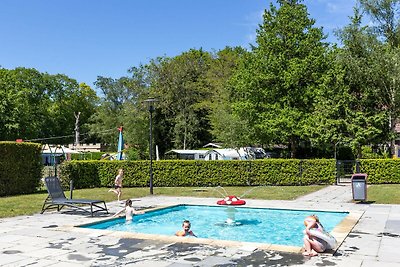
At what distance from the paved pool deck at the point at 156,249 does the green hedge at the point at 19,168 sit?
8546mm

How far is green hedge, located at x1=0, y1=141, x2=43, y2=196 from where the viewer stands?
62.7 ft

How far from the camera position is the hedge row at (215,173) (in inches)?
955

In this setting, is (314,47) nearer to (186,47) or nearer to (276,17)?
(276,17)

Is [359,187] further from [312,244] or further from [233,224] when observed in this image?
[312,244]

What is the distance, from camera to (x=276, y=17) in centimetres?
3272

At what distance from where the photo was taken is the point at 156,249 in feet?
25.7

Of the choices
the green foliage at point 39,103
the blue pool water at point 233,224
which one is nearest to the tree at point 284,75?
the blue pool water at point 233,224

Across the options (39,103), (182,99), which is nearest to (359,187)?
(182,99)

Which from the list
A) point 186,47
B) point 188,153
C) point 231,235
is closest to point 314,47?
point 188,153

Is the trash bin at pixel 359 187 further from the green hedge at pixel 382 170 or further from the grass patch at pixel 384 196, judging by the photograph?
the green hedge at pixel 382 170

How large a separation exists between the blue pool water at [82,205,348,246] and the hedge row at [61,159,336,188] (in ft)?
29.1

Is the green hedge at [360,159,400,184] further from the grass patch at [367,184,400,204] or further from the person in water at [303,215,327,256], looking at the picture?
the person in water at [303,215,327,256]

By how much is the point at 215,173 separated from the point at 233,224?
11699 millimetres

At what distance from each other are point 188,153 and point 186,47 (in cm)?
2045
